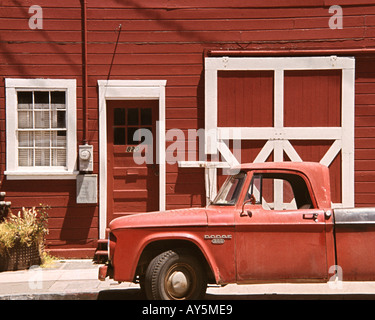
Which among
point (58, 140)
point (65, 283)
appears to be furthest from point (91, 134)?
point (65, 283)

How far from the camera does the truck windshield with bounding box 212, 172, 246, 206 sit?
6.13 m

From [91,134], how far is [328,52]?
14.8 feet

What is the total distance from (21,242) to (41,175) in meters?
1.35

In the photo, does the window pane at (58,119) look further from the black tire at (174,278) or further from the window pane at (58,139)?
the black tire at (174,278)

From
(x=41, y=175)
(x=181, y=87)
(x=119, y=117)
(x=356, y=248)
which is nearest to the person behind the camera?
(x=356, y=248)

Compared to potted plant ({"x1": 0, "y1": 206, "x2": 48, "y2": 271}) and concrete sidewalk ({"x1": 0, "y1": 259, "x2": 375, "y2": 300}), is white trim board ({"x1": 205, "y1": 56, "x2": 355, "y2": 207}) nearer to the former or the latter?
concrete sidewalk ({"x1": 0, "y1": 259, "x2": 375, "y2": 300})

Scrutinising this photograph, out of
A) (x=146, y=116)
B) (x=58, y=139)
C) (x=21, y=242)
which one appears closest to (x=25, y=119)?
(x=58, y=139)

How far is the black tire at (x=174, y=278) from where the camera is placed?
19.1ft

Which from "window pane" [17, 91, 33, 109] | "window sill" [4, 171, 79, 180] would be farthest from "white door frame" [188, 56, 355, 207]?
"window pane" [17, 91, 33, 109]

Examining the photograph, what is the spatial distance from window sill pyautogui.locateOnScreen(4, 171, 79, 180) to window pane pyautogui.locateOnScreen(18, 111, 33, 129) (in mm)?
869

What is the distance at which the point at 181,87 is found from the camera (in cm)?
941

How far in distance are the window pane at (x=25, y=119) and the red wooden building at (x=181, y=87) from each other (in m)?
0.02

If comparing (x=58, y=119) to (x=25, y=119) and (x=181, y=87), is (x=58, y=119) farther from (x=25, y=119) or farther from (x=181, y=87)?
(x=181, y=87)

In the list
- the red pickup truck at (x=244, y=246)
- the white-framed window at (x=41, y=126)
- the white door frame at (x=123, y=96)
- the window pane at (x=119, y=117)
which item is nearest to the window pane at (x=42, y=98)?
the white-framed window at (x=41, y=126)
